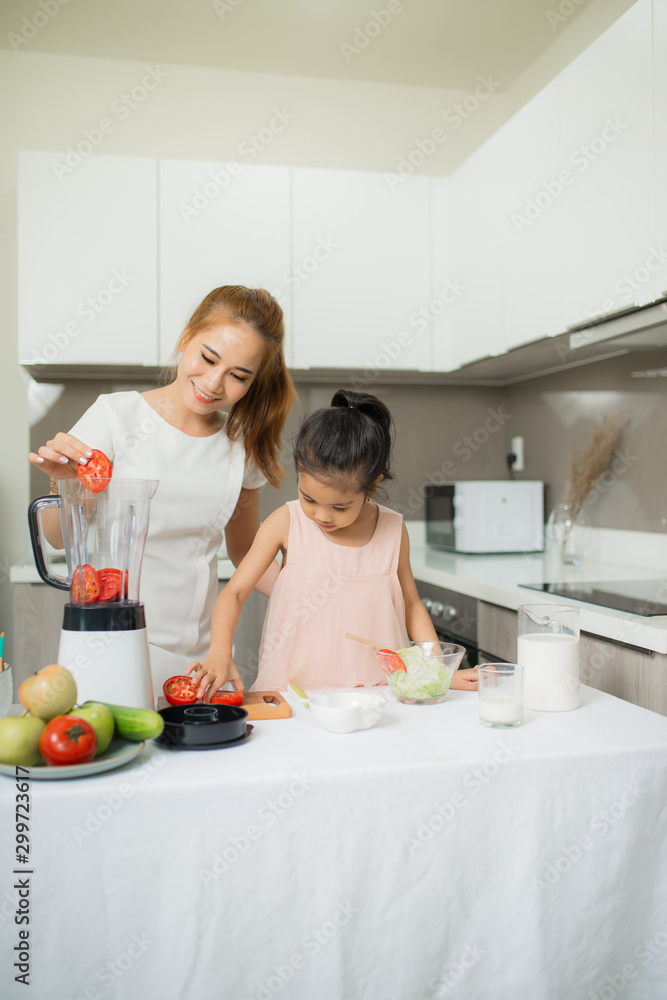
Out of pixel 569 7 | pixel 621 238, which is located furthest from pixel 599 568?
pixel 569 7

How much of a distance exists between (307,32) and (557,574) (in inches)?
87.5

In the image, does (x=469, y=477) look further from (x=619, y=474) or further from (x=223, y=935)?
(x=223, y=935)

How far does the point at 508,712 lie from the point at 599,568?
57.3 inches

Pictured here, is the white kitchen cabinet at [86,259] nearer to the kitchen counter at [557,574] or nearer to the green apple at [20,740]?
the kitchen counter at [557,574]

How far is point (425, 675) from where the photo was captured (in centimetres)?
119

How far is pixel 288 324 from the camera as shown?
281cm

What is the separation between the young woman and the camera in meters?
1.41

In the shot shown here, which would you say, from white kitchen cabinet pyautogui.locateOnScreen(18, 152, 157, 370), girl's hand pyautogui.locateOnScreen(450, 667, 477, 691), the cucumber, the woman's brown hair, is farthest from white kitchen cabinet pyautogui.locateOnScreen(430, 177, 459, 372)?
the cucumber

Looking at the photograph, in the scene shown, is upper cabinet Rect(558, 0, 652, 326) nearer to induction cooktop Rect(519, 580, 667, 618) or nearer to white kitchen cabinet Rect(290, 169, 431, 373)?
induction cooktop Rect(519, 580, 667, 618)

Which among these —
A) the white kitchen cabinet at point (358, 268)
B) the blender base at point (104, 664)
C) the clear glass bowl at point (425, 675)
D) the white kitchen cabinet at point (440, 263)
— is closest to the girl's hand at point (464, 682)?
the clear glass bowl at point (425, 675)

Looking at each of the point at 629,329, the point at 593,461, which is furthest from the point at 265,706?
the point at 593,461

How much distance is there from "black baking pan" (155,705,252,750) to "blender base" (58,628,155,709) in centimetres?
5

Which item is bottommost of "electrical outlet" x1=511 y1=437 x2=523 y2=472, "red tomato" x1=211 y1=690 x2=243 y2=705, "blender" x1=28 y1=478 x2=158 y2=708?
"red tomato" x1=211 y1=690 x2=243 y2=705

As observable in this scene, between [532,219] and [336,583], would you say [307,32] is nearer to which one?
[532,219]
